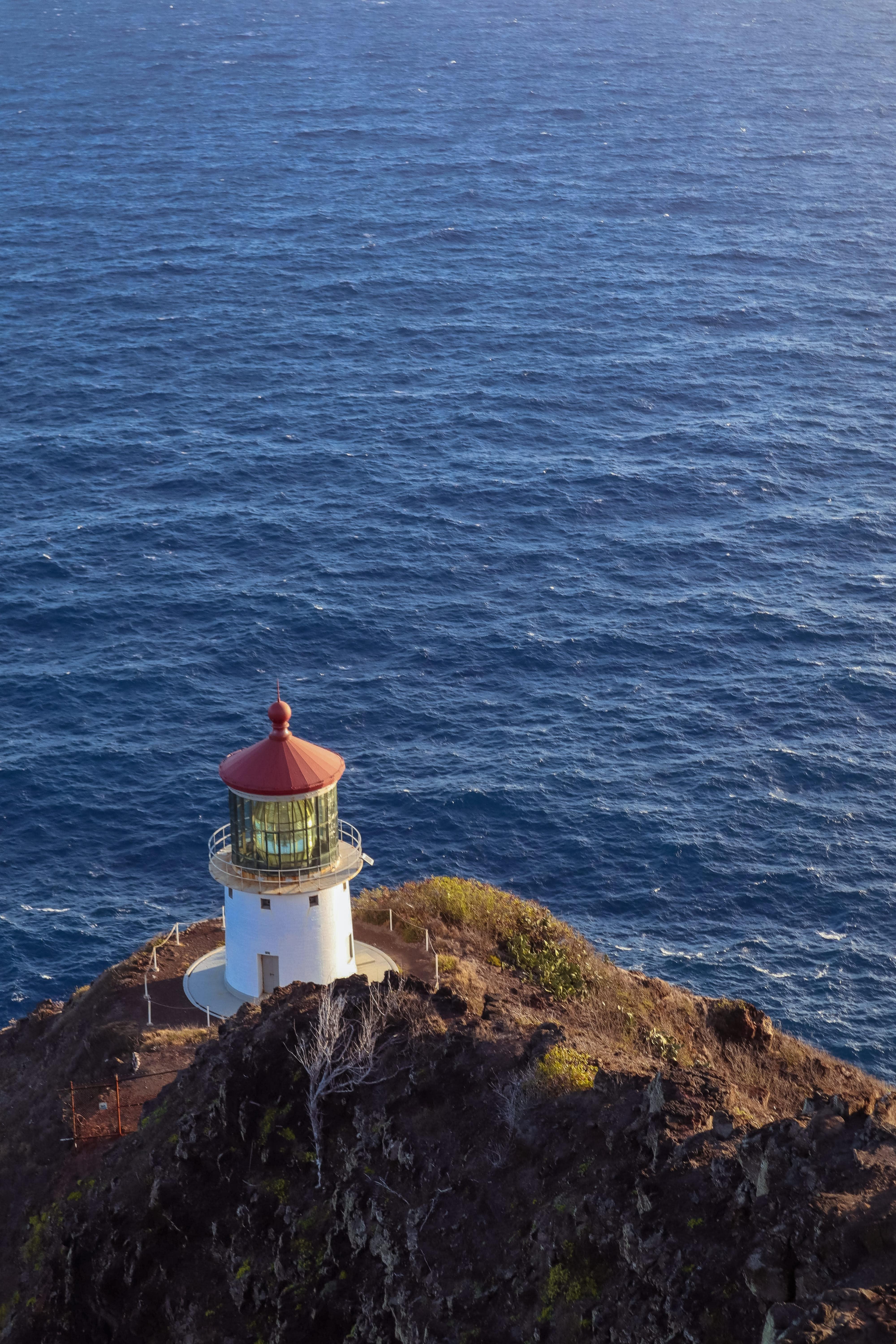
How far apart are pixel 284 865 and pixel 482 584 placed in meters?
61.7

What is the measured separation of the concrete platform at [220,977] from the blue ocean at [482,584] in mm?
23003

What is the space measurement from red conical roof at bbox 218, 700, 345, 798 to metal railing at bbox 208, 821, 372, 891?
6.45ft

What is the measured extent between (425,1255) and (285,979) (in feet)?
47.7

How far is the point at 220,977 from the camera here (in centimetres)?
5031

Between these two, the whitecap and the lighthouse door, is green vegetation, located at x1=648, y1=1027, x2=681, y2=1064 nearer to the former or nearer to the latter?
the lighthouse door

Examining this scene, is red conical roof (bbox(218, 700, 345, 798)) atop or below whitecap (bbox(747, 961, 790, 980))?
atop

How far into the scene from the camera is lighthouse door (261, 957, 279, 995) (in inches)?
1887

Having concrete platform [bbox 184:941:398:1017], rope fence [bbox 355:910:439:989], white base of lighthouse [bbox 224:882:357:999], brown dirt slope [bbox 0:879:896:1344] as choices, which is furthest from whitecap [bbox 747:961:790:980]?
white base of lighthouse [bbox 224:882:357:999]

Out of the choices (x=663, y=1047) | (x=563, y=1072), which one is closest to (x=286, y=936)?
(x=663, y=1047)

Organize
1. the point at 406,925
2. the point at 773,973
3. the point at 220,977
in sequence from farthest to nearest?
the point at 773,973
the point at 406,925
the point at 220,977

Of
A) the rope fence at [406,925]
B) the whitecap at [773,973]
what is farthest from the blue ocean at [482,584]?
the rope fence at [406,925]

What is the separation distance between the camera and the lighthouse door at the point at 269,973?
47938 mm

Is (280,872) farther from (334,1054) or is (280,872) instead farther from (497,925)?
(497,925)

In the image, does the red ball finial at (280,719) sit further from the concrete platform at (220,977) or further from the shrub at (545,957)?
the shrub at (545,957)
